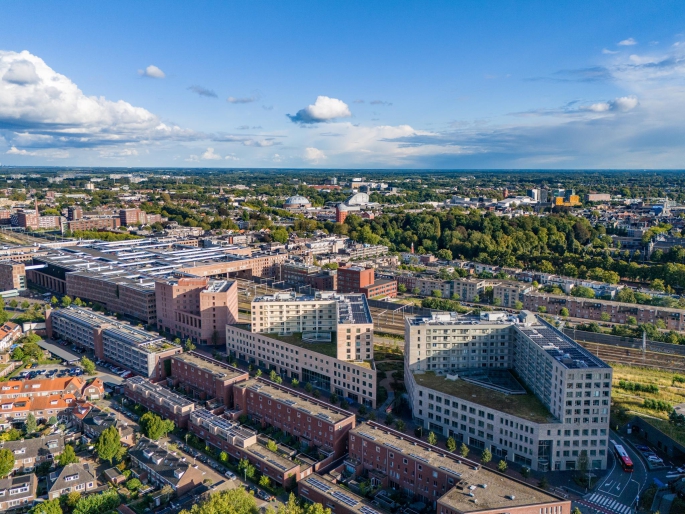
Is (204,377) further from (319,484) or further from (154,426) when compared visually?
(319,484)

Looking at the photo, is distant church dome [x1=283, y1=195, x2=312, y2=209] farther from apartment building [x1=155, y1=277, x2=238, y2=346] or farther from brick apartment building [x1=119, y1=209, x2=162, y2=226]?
apartment building [x1=155, y1=277, x2=238, y2=346]

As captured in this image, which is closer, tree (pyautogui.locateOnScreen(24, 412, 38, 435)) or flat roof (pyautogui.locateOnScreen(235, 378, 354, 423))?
flat roof (pyautogui.locateOnScreen(235, 378, 354, 423))

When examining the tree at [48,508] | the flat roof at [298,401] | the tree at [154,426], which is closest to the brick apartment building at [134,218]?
the flat roof at [298,401]

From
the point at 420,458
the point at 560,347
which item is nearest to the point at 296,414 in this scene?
the point at 420,458

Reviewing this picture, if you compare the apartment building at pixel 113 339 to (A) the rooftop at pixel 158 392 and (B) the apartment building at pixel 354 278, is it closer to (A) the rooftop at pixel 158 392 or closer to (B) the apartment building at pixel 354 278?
(A) the rooftop at pixel 158 392

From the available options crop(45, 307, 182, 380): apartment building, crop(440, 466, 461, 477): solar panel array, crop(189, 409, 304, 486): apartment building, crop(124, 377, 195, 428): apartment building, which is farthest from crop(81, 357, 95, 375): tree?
crop(440, 466, 461, 477): solar panel array

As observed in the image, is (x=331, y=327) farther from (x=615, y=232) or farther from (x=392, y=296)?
(x=615, y=232)

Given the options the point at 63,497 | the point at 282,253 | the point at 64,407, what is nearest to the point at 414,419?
the point at 63,497

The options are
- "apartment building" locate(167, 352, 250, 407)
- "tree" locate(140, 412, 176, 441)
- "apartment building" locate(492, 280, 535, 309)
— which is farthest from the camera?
"apartment building" locate(492, 280, 535, 309)
